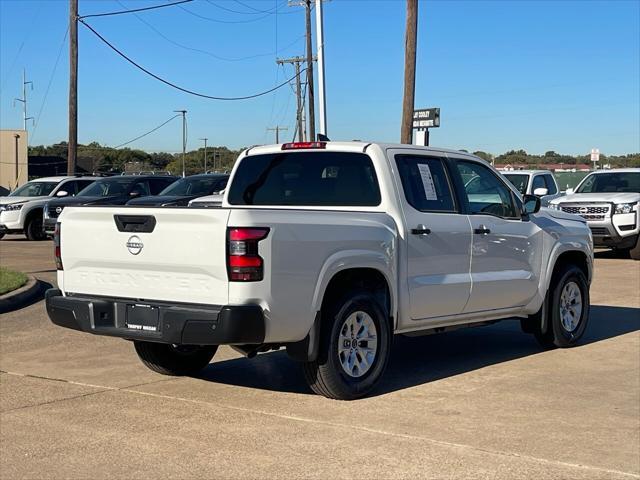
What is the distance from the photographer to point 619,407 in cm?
682

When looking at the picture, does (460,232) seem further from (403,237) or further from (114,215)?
(114,215)

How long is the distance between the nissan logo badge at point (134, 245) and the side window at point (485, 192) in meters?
3.16

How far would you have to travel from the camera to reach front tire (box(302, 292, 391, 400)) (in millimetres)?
6652

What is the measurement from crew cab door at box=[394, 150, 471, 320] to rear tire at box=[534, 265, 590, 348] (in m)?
1.58

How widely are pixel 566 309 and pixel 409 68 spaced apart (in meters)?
14.2

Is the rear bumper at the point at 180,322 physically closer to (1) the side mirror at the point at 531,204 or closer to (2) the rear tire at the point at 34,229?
(1) the side mirror at the point at 531,204

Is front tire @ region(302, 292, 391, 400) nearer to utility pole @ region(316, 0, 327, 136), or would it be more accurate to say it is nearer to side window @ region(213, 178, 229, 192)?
side window @ region(213, 178, 229, 192)

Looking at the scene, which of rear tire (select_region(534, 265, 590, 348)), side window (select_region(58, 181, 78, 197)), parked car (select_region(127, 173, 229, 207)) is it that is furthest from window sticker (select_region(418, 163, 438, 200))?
side window (select_region(58, 181, 78, 197))

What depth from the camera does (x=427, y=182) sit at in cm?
774

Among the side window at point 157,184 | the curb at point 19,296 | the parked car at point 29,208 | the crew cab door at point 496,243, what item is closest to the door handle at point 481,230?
the crew cab door at point 496,243

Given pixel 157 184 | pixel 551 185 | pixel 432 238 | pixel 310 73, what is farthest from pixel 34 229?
pixel 310 73

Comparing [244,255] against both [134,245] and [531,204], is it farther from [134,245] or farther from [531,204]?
[531,204]

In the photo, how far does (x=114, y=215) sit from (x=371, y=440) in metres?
2.46

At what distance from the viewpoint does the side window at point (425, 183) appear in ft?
24.7
